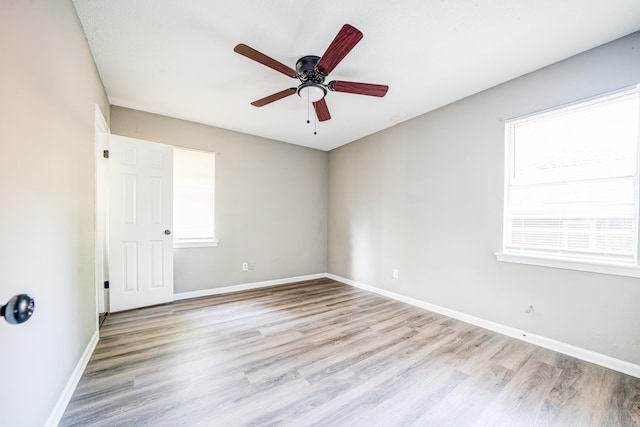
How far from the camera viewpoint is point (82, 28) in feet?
6.11

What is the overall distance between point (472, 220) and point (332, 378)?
222 centimetres

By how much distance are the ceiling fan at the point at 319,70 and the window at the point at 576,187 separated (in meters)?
1.64

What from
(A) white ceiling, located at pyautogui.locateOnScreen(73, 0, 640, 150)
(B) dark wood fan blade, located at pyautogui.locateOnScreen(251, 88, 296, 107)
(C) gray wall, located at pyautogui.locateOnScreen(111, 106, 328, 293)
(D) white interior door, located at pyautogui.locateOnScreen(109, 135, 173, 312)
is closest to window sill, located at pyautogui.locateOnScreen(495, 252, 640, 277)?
(A) white ceiling, located at pyautogui.locateOnScreen(73, 0, 640, 150)

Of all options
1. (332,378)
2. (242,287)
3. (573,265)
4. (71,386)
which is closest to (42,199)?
(71,386)

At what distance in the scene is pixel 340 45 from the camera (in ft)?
5.31

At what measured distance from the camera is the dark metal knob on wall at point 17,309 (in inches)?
28.5

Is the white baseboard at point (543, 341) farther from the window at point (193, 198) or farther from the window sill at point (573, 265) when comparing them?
the window at point (193, 198)

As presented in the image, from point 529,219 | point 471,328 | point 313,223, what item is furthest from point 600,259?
point 313,223

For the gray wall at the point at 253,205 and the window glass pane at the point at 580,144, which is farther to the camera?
the gray wall at the point at 253,205

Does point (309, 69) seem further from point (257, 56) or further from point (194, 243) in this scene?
point (194, 243)

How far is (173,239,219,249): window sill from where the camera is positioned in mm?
3490

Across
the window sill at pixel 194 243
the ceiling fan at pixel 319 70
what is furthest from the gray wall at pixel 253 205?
the ceiling fan at pixel 319 70

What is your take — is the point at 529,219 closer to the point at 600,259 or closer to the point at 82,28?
the point at 600,259

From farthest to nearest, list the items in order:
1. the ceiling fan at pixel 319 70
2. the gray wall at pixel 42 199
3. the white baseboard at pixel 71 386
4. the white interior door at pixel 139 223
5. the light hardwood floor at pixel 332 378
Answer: the white interior door at pixel 139 223
the ceiling fan at pixel 319 70
the light hardwood floor at pixel 332 378
the white baseboard at pixel 71 386
the gray wall at pixel 42 199
